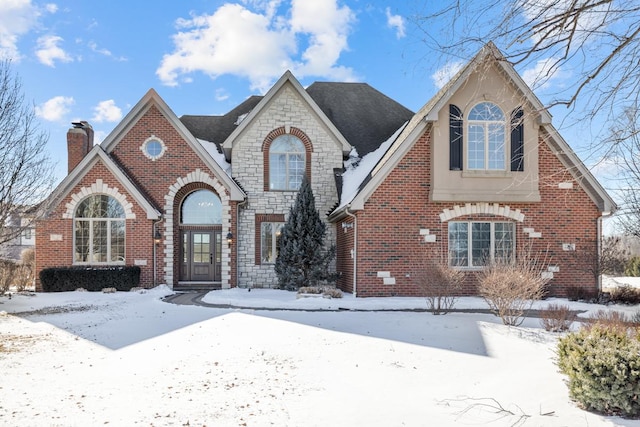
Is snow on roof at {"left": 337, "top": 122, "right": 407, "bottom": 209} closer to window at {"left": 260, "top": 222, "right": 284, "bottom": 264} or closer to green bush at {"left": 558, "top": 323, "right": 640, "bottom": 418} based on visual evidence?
window at {"left": 260, "top": 222, "right": 284, "bottom": 264}

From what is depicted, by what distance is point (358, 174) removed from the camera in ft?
53.7

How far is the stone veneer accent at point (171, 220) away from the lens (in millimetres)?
16312

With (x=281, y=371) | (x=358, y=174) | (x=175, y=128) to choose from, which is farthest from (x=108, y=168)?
(x=281, y=371)

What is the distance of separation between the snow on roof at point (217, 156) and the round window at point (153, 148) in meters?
1.48

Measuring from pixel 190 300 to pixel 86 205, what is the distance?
5.57 meters

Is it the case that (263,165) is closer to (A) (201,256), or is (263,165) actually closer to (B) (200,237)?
(B) (200,237)

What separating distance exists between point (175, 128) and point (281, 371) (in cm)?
1208

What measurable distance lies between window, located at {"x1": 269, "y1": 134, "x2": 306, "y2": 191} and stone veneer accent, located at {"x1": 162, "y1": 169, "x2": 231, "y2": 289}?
193 centimetres

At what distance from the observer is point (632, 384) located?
4883 millimetres

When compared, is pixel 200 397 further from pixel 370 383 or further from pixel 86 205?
pixel 86 205

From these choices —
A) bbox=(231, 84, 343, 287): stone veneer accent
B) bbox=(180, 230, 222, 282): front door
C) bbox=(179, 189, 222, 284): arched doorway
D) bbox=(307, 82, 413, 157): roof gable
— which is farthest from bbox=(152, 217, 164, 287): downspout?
bbox=(307, 82, 413, 157): roof gable

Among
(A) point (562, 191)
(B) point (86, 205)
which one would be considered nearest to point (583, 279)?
(A) point (562, 191)

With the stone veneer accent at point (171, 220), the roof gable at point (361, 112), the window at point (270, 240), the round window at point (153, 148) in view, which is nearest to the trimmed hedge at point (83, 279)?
the stone veneer accent at point (171, 220)

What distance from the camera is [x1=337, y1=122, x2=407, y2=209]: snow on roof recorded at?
15.1 metres
